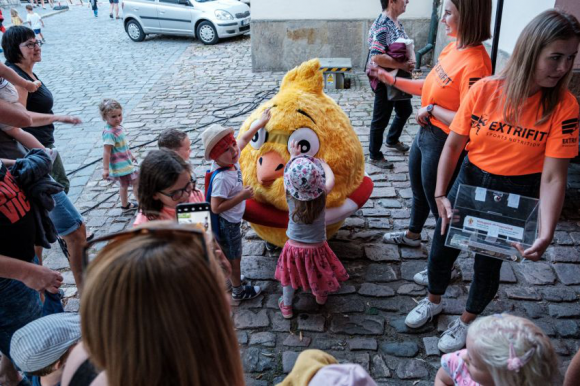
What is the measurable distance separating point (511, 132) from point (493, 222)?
0.55 m

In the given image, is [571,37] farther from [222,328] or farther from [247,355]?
[247,355]

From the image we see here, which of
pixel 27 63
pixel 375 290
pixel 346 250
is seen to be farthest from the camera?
pixel 27 63

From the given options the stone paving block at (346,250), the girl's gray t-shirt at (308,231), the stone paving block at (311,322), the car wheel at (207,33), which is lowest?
the stone paving block at (311,322)

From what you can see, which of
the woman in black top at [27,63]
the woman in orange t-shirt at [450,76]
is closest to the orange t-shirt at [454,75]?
the woman in orange t-shirt at [450,76]

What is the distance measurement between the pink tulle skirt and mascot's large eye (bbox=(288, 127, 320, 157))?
2.53ft

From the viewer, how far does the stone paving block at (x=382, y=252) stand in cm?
393

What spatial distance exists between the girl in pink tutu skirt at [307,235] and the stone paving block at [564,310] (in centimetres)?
161

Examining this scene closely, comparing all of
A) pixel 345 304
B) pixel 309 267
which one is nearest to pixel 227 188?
pixel 309 267

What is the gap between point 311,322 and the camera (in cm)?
329

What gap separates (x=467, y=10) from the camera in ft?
9.26

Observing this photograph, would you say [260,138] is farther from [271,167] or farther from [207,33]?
[207,33]

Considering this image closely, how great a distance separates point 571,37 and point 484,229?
44.3 inches

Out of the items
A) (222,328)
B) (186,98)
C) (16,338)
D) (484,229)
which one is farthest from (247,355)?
(186,98)

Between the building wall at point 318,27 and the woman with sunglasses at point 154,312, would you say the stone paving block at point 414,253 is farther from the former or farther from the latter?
the building wall at point 318,27
